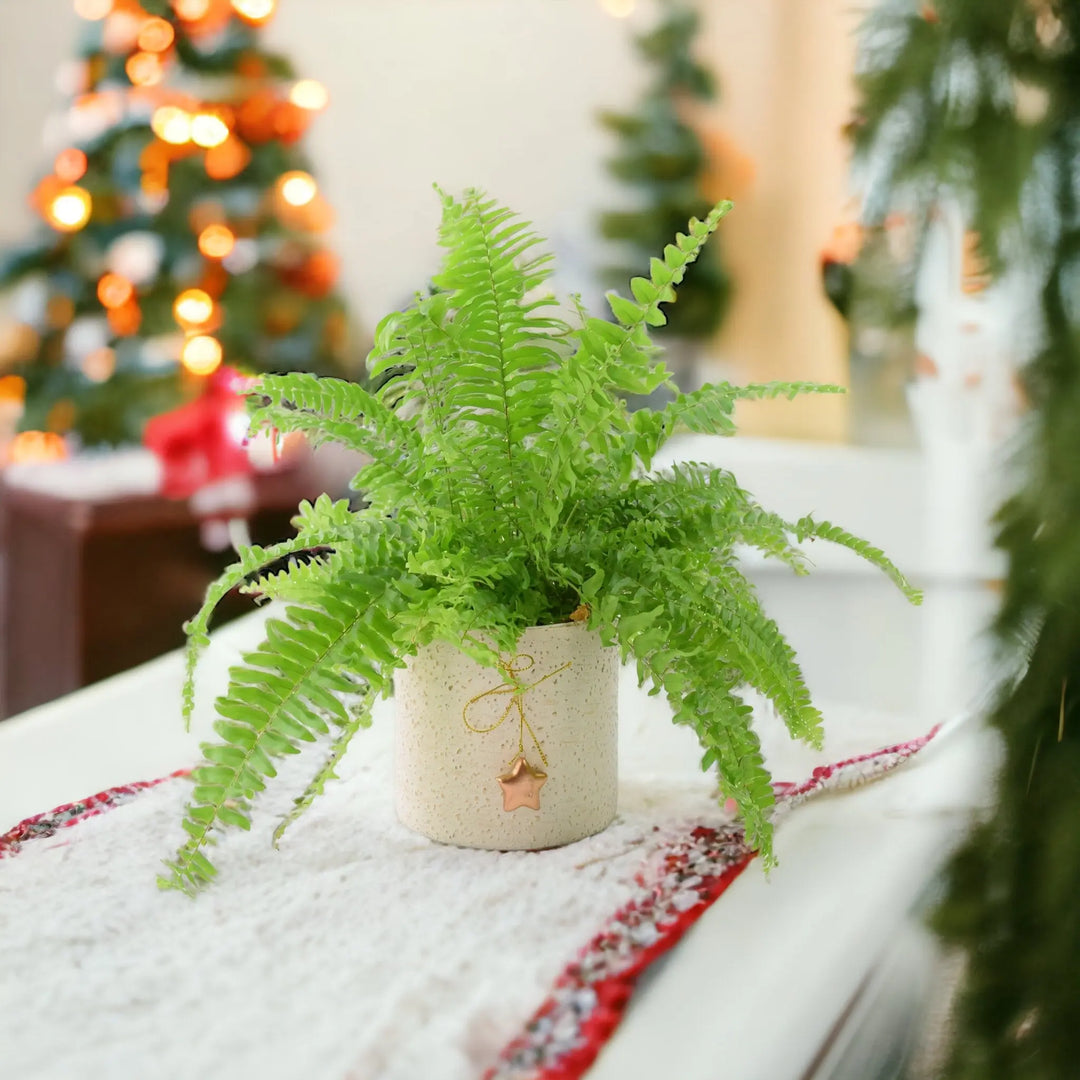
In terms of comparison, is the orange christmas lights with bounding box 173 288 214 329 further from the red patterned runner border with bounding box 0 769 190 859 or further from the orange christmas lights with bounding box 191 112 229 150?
the red patterned runner border with bounding box 0 769 190 859

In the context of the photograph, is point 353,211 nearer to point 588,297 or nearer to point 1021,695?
point 588,297

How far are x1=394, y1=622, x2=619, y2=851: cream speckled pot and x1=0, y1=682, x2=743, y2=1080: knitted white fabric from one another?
0.8 inches

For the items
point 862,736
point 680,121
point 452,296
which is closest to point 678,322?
point 680,121

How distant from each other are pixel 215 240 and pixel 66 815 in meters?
2.57

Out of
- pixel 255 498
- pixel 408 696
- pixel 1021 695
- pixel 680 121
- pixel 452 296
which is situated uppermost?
pixel 680 121

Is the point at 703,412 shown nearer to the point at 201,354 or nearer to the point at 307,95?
the point at 201,354

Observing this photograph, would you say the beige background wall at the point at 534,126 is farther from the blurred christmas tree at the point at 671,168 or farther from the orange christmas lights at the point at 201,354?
the orange christmas lights at the point at 201,354

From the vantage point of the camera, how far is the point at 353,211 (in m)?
3.28

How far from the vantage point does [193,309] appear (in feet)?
10.1

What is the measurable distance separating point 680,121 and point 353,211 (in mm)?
1072

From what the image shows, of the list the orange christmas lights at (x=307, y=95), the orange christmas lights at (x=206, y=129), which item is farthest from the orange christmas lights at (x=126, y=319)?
the orange christmas lights at (x=307, y=95)

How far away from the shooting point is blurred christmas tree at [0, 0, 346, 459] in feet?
10.00

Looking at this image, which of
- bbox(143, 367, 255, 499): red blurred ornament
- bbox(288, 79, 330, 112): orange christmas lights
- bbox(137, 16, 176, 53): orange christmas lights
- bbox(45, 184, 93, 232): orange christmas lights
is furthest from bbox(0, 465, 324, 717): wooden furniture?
bbox(137, 16, 176, 53): orange christmas lights

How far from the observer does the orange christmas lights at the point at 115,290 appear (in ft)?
10.1
